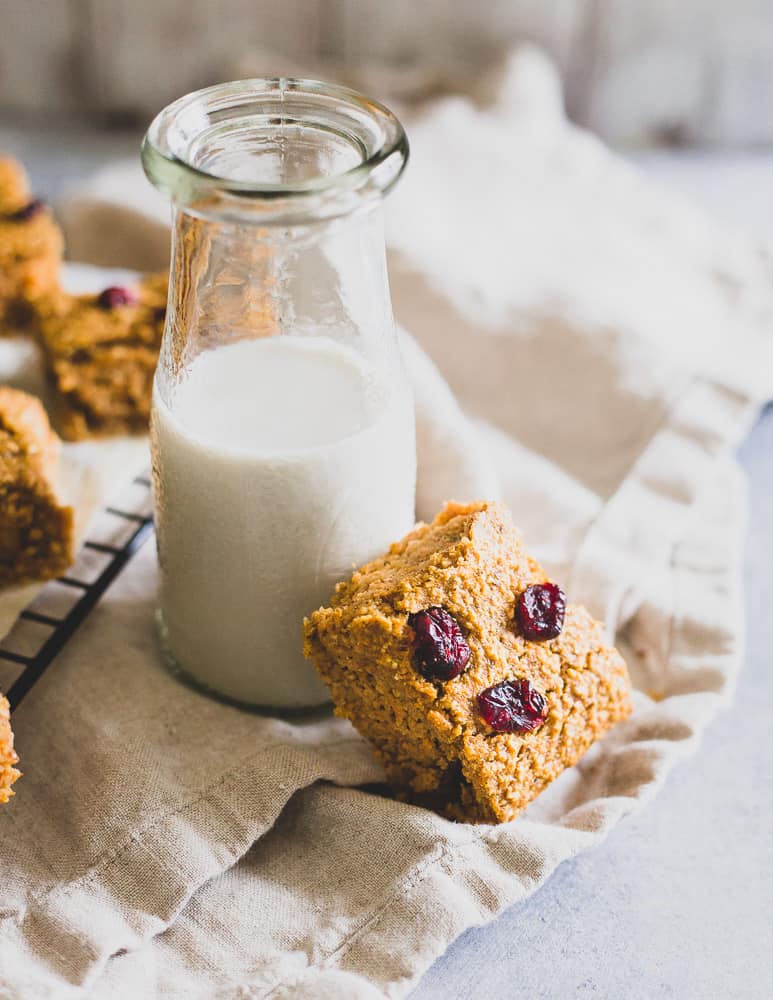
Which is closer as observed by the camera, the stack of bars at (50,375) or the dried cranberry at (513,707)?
the dried cranberry at (513,707)

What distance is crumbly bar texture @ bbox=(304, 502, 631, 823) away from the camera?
110cm

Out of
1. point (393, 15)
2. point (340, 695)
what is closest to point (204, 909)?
point (340, 695)

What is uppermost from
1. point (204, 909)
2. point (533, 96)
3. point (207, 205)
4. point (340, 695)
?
point (207, 205)

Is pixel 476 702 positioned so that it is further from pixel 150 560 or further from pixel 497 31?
pixel 497 31

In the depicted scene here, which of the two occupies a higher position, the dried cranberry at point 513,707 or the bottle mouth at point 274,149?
the bottle mouth at point 274,149

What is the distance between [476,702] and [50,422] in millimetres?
810

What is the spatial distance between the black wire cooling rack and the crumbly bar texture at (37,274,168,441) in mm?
114

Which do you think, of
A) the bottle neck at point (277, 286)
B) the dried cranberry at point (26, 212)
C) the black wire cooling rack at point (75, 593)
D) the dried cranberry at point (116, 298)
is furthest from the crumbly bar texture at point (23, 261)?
the bottle neck at point (277, 286)

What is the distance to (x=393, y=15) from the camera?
233cm

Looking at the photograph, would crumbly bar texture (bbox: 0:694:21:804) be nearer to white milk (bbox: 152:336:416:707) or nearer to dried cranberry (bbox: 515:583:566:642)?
white milk (bbox: 152:336:416:707)

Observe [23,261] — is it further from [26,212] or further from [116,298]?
[116,298]

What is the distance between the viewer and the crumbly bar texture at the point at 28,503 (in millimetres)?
1326

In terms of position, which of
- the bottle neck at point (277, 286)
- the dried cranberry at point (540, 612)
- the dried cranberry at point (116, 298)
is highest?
the bottle neck at point (277, 286)

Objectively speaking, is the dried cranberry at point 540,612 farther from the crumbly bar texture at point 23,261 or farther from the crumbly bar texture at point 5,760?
the crumbly bar texture at point 23,261
